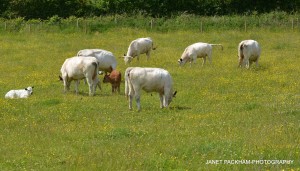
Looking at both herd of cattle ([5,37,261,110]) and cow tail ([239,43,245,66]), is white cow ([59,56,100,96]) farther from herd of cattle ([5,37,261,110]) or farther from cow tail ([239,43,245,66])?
cow tail ([239,43,245,66])

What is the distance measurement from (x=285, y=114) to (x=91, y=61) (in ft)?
29.2

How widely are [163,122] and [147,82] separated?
104 inches

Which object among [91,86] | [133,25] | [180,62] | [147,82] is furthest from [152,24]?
[147,82]

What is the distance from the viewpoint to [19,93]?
22.9 m

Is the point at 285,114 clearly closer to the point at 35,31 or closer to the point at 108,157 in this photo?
the point at 108,157

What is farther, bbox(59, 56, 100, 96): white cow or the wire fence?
the wire fence

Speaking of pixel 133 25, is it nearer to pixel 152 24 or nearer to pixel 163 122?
pixel 152 24

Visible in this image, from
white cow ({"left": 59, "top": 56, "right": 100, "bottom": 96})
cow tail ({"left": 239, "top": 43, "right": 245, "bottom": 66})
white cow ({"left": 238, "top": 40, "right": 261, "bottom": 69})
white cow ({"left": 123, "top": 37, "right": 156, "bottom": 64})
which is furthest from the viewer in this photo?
white cow ({"left": 123, "top": 37, "right": 156, "bottom": 64})

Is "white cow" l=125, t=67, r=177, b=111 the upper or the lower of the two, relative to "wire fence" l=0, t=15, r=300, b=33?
upper

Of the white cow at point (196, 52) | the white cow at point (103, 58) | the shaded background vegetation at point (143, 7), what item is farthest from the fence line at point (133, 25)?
the white cow at point (103, 58)

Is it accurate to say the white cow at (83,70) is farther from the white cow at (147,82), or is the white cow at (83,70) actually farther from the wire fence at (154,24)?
the wire fence at (154,24)

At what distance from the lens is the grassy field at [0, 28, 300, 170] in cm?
1132

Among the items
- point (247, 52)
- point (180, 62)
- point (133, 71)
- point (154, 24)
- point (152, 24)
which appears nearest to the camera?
point (133, 71)

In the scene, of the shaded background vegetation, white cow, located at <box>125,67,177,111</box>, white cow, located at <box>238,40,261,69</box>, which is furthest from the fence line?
white cow, located at <box>125,67,177,111</box>
